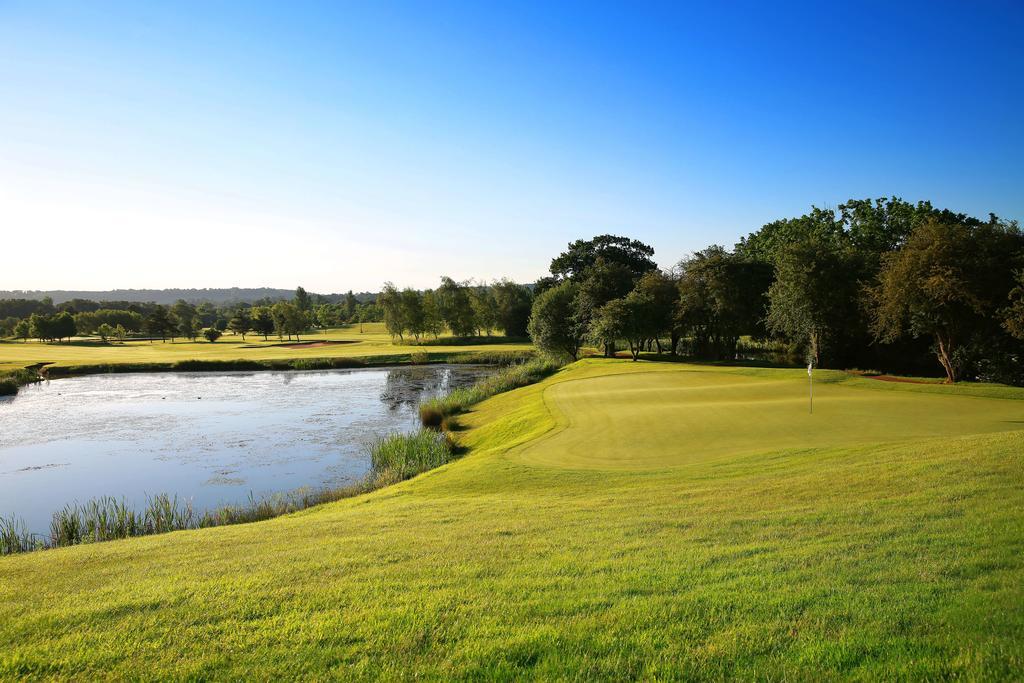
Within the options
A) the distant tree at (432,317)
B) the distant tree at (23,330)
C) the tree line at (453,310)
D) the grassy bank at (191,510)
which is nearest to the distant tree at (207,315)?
the distant tree at (23,330)

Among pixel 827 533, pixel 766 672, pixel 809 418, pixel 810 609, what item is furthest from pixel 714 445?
pixel 766 672

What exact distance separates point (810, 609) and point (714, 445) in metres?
12.1

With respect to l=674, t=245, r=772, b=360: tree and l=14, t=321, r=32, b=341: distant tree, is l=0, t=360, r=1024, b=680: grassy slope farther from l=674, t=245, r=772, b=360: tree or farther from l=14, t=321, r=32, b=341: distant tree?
l=14, t=321, r=32, b=341: distant tree

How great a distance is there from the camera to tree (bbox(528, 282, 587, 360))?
189 feet

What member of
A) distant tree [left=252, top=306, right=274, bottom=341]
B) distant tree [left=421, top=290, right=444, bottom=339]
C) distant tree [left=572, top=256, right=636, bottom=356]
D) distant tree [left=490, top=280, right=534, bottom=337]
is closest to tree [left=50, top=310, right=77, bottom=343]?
distant tree [left=252, top=306, right=274, bottom=341]

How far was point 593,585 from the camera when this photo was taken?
647 centimetres

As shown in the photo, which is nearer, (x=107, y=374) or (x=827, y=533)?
(x=827, y=533)

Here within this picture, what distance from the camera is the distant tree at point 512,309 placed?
93.3 m

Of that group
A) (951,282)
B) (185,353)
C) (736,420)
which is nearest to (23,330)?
(185,353)

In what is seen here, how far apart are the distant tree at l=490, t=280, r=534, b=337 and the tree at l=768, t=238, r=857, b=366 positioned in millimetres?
53223

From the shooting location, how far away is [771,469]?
44.3ft

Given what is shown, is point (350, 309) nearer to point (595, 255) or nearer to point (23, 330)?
point (23, 330)

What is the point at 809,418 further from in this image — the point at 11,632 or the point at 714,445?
the point at 11,632

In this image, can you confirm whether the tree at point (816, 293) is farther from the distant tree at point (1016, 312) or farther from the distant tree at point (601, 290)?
the distant tree at point (601, 290)
